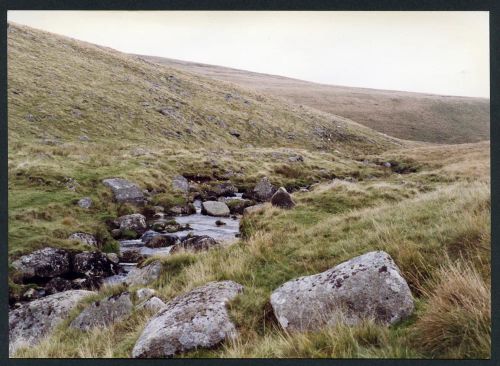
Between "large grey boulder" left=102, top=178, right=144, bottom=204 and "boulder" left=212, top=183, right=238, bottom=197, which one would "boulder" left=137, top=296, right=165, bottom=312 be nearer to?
"large grey boulder" left=102, top=178, right=144, bottom=204

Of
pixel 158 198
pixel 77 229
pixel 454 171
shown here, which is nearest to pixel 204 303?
pixel 77 229

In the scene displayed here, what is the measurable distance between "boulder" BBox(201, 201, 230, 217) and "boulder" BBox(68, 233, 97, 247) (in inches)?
209

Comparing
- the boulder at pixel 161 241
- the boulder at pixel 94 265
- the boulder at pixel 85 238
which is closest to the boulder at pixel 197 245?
the boulder at pixel 161 241

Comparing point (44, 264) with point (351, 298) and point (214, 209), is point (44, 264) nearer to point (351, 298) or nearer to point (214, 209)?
point (214, 209)

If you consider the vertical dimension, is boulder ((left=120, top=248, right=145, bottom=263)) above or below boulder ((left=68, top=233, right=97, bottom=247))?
below

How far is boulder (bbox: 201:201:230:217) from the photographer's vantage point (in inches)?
611

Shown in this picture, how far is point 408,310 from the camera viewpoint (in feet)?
14.1

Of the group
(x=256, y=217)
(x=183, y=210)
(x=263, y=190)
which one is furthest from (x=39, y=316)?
(x=263, y=190)

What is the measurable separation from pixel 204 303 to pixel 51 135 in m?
14.3

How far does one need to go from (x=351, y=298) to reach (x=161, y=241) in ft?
28.1

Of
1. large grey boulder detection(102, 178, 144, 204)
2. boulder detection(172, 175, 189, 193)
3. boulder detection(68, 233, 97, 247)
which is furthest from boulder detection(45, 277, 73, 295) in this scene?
boulder detection(172, 175, 189, 193)

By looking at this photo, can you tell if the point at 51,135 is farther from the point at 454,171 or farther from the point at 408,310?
the point at 454,171

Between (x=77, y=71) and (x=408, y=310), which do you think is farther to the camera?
(x=77, y=71)

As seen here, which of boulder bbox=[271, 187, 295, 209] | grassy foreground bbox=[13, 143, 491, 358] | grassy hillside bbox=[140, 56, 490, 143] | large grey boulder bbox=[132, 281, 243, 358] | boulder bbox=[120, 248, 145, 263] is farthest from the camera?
grassy hillside bbox=[140, 56, 490, 143]
